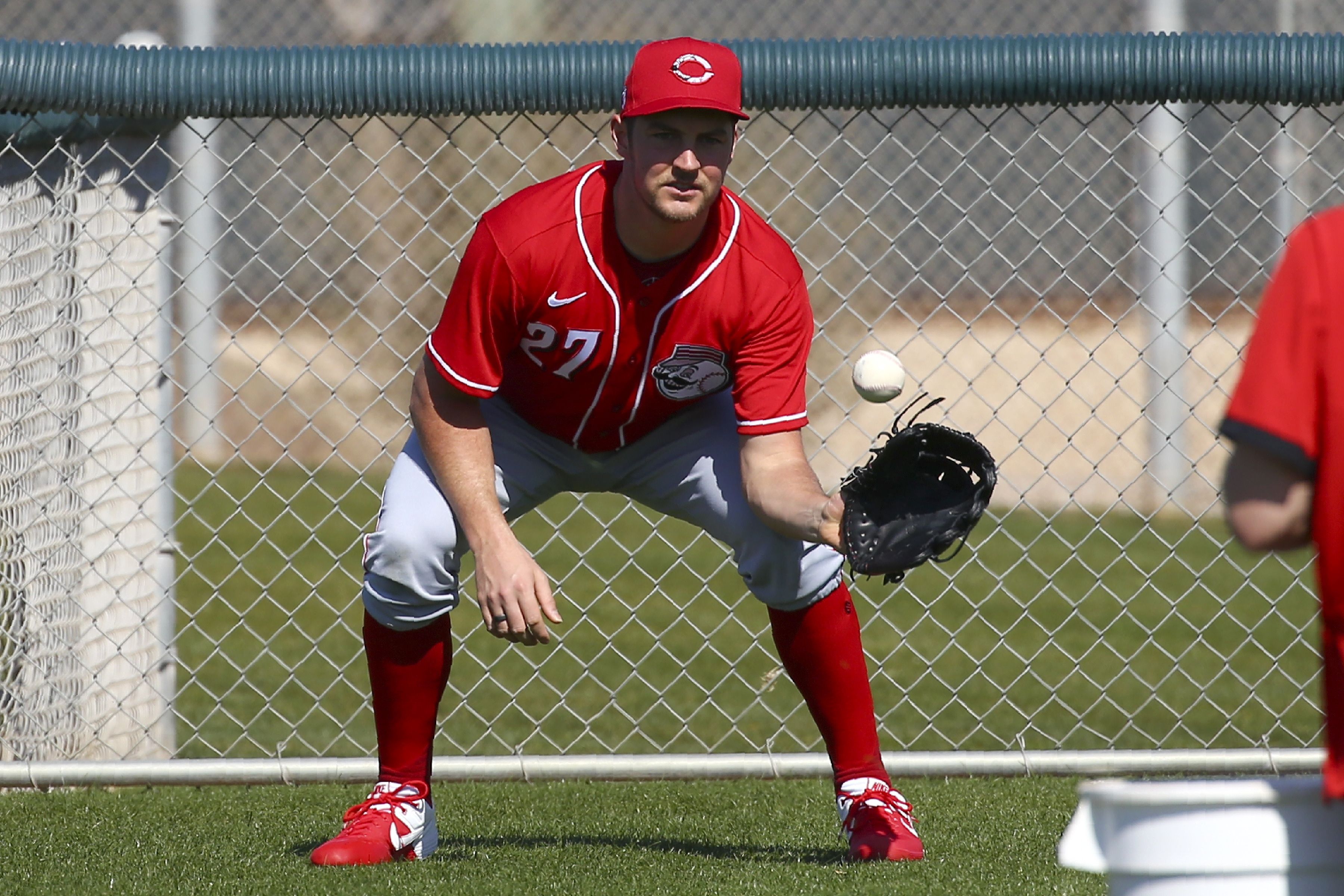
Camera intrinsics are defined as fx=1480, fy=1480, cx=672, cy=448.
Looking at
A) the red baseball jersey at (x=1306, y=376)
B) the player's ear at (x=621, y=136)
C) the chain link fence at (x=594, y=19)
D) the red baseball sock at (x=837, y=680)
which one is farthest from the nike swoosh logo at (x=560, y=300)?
the chain link fence at (x=594, y=19)

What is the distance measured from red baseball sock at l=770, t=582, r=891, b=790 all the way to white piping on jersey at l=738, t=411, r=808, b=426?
0.33 metres

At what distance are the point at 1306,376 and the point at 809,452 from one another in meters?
8.13

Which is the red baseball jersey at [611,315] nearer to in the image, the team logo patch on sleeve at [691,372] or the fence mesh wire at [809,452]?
the team logo patch on sleeve at [691,372]

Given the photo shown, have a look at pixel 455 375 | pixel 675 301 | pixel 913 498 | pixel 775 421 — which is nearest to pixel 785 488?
pixel 775 421

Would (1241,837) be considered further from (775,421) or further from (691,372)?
(691,372)

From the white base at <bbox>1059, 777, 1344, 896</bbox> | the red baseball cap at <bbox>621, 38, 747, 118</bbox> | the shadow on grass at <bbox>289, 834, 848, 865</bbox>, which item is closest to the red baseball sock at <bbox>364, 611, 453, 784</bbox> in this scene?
the shadow on grass at <bbox>289, 834, 848, 865</bbox>

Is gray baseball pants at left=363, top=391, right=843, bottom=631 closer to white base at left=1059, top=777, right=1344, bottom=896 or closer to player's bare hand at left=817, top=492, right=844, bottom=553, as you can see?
player's bare hand at left=817, top=492, right=844, bottom=553

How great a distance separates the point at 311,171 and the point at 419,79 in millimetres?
8321

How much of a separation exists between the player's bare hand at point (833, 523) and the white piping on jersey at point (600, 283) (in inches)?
18.5

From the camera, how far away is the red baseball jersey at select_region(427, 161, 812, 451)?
2465mm

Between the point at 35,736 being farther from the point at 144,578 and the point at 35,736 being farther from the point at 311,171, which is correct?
the point at 311,171

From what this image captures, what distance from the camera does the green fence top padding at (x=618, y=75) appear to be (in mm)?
3123

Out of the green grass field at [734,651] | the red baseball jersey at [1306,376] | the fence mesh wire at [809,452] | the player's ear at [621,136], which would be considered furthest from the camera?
the green grass field at [734,651]

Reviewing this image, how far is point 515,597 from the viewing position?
7.73ft
